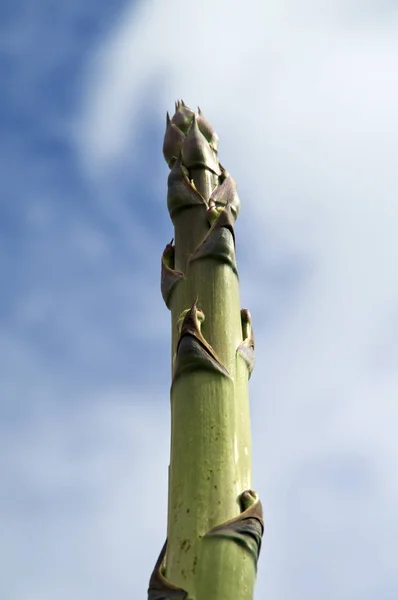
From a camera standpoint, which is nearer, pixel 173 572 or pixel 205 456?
pixel 173 572

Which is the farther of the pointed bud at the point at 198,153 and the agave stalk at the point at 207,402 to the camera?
the pointed bud at the point at 198,153

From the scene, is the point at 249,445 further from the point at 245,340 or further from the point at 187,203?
the point at 187,203

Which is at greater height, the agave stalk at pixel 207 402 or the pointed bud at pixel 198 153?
the pointed bud at pixel 198 153

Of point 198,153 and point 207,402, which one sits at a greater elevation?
point 198,153

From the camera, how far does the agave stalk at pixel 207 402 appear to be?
2377mm

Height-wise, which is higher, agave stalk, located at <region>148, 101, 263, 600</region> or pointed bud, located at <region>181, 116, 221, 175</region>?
pointed bud, located at <region>181, 116, 221, 175</region>

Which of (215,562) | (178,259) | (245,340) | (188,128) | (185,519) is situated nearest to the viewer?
(215,562)

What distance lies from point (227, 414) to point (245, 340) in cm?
41

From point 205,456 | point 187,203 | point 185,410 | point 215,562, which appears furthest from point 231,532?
point 187,203

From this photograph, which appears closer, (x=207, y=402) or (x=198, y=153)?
(x=207, y=402)

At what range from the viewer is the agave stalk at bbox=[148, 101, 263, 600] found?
Result: 2.38 meters

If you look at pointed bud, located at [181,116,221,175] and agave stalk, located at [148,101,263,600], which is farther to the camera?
pointed bud, located at [181,116,221,175]

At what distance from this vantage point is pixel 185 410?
275 cm

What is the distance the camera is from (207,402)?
2.73 m
